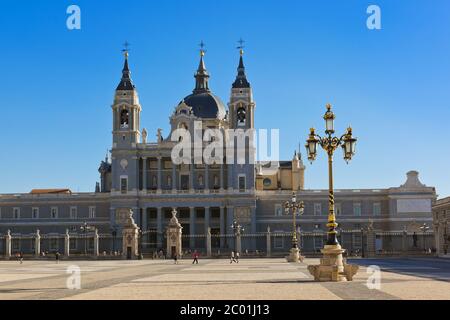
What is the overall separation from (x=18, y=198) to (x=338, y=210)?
45745 millimetres

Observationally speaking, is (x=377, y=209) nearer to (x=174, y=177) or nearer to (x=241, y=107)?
(x=241, y=107)

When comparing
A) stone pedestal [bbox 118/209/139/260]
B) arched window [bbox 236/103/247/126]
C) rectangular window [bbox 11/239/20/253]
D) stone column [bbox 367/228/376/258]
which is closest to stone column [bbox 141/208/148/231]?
rectangular window [bbox 11/239/20/253]

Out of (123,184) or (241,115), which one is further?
(241,115)

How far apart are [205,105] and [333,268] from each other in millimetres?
82605

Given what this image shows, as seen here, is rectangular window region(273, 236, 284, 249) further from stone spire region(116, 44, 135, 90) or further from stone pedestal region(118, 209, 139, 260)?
stone spire region(116, 44, 135, 90)

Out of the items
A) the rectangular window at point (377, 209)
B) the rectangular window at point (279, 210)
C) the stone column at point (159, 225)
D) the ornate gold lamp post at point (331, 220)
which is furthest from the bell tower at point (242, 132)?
the ornate gold lamp post at point (331, 220)

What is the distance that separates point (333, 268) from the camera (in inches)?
1208

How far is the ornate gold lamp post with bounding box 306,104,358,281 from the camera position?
31.0 metres

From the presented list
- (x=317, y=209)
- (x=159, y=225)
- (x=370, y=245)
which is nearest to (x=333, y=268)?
(x=370, y=245)

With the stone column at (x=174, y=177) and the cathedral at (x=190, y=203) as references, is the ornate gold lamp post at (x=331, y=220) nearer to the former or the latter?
the cathedral at (x=190, y=203)

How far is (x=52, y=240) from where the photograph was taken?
98.3 metres

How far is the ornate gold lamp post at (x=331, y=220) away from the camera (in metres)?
31.0

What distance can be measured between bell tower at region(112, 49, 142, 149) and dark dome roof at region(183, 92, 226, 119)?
11.9 meters
